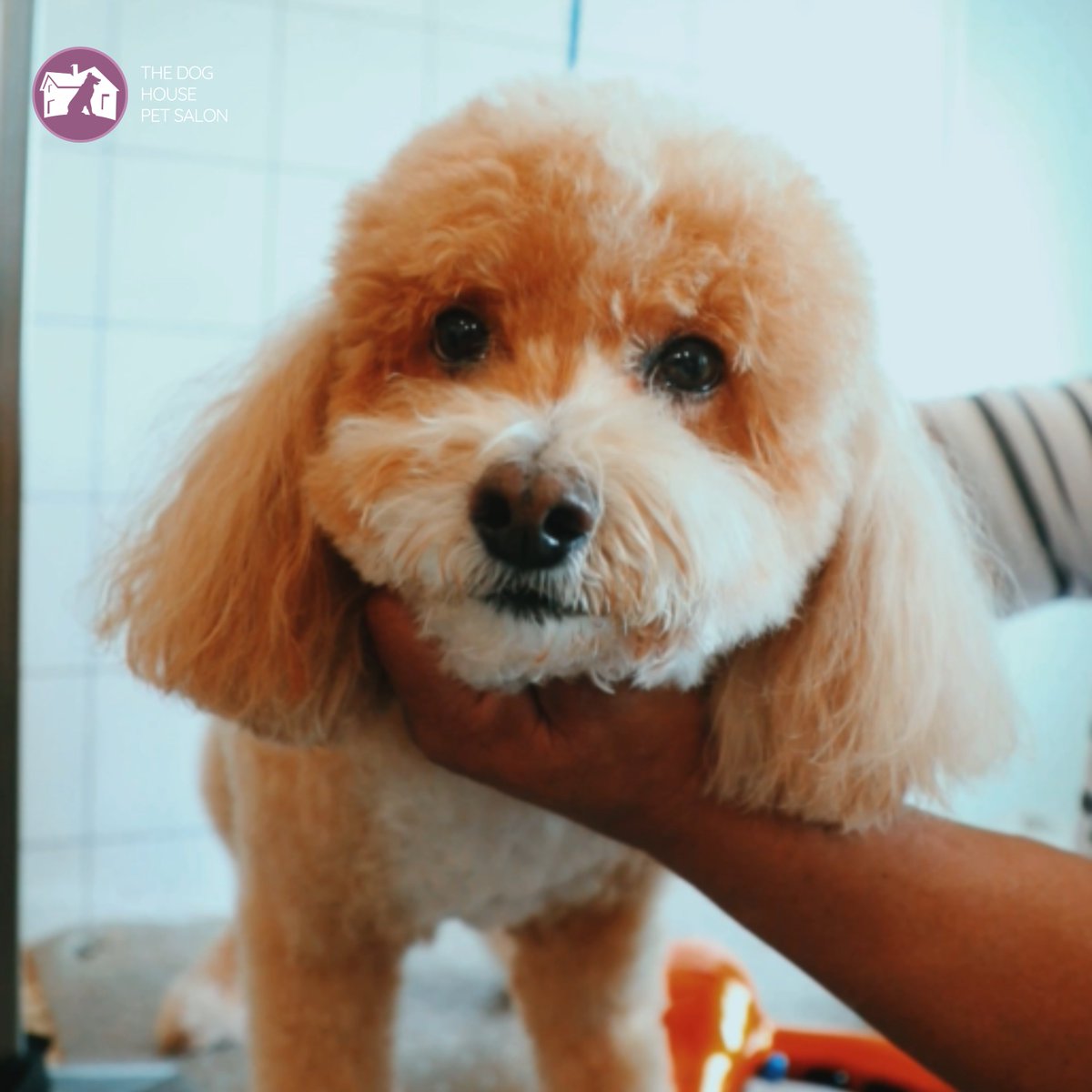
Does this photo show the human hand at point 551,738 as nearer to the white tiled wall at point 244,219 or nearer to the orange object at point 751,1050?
the orange object at point 751,1050

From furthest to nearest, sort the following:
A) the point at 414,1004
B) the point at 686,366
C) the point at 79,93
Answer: the point at 414,1004 < the point at 79,93 < the point at 686,366

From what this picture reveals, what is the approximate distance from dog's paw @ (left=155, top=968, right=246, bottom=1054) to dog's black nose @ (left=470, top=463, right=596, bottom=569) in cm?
84

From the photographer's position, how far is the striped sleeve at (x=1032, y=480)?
98cm

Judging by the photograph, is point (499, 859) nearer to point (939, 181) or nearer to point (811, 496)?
point (811, 496)

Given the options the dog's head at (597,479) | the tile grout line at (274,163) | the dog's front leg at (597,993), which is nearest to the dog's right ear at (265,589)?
the dog's head at (597,479)

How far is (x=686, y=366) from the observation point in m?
0.62

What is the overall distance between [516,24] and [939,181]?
639 mm

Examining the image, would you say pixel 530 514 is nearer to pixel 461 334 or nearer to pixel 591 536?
pixel 591 536

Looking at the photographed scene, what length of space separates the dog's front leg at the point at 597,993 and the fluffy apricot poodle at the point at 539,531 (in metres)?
0.04

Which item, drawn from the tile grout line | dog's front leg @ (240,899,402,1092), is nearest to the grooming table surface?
dog's front leg @ (240,899,402,1092)

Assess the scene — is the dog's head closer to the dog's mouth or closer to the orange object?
the dog's mouth

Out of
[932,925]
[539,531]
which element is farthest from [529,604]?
[932,925]

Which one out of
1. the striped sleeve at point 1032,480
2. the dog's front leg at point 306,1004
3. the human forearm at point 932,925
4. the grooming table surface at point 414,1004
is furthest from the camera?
the grooming table surface at point 414,1004

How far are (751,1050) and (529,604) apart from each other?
2.26ft
